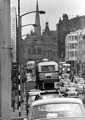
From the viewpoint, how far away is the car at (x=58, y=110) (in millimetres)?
11555

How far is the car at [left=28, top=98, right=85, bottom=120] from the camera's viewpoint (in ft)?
37.9

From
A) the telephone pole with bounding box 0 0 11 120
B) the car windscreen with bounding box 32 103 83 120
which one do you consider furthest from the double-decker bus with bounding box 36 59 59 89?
the car windscreen with bounding box 32 103 83 120

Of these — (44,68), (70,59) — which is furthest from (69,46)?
(44,68)

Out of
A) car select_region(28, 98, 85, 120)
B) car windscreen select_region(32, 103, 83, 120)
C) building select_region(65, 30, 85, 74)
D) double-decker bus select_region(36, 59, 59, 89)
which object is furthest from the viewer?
building select_region(65, 30, 85, 74)

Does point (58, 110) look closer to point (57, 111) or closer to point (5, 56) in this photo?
point (57, 111)

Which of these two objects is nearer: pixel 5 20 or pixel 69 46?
pixel 5 20

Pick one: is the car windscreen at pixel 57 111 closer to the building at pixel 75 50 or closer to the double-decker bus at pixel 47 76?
the double-decker bus at pixel 47 76

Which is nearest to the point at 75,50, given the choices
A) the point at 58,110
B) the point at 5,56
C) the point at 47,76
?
the point at 47,76

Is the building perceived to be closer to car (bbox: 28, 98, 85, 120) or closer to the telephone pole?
the telephone pole

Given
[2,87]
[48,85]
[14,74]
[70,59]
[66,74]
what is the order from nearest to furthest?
[2,87] → [14,74] → [48,85] → [66,74] → [70,59]

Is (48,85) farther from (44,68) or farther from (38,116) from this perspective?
(38,116)

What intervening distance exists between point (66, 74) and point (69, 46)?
246 feet

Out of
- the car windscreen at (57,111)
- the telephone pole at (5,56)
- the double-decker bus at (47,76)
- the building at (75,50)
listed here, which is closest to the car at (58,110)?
the car windscreen at (57,111)

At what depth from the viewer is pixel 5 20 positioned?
15195mm
